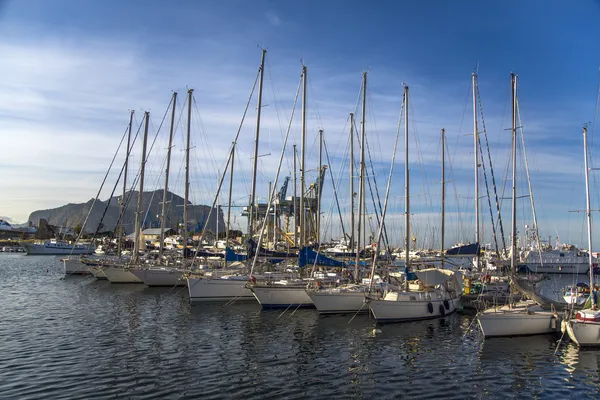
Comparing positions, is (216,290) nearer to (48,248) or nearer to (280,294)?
(280,294)

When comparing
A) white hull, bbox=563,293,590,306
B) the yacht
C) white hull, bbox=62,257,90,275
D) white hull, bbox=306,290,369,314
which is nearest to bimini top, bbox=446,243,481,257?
white hull, bbox=563,293,590,306

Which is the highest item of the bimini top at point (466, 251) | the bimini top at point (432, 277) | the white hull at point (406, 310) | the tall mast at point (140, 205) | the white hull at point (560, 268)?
the tall mast at point (140, 205)

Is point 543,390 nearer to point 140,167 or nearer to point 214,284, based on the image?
point 214,284

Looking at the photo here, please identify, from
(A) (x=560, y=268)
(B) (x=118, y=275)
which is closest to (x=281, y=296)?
(B) (x=118, y=275)

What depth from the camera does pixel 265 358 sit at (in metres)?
21.6

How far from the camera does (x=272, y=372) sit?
19.5 meters

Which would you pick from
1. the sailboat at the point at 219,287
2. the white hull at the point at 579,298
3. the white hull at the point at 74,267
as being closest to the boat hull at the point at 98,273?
the white hull at the point at 74,267

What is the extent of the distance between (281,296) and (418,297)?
421 inches

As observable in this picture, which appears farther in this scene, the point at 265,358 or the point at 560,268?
the point at 560,268

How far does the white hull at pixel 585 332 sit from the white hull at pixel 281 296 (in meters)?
18.8

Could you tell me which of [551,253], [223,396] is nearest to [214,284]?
[223,396]

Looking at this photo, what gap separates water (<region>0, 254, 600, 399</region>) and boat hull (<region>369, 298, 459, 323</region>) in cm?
86

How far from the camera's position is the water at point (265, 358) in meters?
17.3

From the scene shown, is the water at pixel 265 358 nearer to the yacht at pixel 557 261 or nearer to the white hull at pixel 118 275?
the white hull at pixel 118 275
